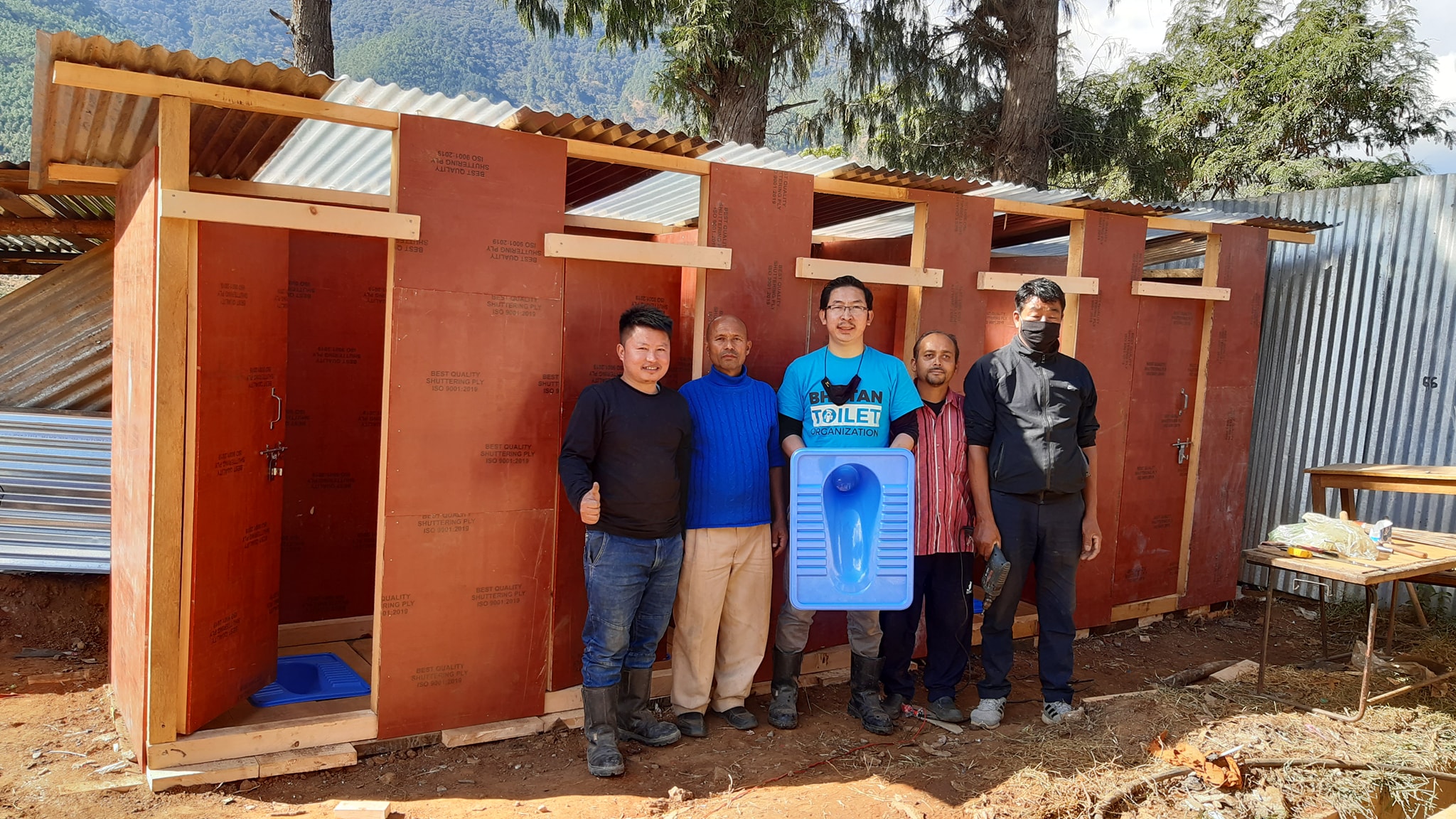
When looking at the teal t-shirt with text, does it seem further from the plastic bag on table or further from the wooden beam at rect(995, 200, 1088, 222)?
the plastic bag on table

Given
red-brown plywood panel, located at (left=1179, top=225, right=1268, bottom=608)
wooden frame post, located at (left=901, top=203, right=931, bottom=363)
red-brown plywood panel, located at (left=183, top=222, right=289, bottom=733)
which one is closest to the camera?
red-brown plywood panel, located at (left=183, top=222, right=289, bottom=733)

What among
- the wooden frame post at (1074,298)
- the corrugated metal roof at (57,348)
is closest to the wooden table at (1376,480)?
the wooden frame post at (1074,298)

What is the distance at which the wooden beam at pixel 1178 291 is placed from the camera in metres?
5.61

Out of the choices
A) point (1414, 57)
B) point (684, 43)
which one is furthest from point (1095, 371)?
point (1414, 57)

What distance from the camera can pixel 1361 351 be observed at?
633 cm

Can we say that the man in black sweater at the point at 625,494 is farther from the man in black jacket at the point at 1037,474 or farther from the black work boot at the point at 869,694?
the man in black jacket at the point at 1037,474

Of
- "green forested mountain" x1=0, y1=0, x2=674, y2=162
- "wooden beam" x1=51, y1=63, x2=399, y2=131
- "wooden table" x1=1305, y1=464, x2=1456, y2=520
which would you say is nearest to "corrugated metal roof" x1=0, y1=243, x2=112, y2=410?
"wooden beam" x1=51, y1=63, x2=399, y2=131

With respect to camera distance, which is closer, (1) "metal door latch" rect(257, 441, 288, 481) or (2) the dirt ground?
(2) the dirt ground

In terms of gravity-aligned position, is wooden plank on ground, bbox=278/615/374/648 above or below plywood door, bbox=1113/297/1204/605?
below

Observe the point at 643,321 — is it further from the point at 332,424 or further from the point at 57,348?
the point at 57,348

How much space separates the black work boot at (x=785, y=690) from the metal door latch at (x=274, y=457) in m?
2.45

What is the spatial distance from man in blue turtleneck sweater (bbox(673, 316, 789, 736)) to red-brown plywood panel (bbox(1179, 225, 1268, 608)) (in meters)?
3.59

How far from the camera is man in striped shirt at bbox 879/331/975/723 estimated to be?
13.7 feet

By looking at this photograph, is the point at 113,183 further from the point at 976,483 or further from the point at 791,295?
the point at 976,483
